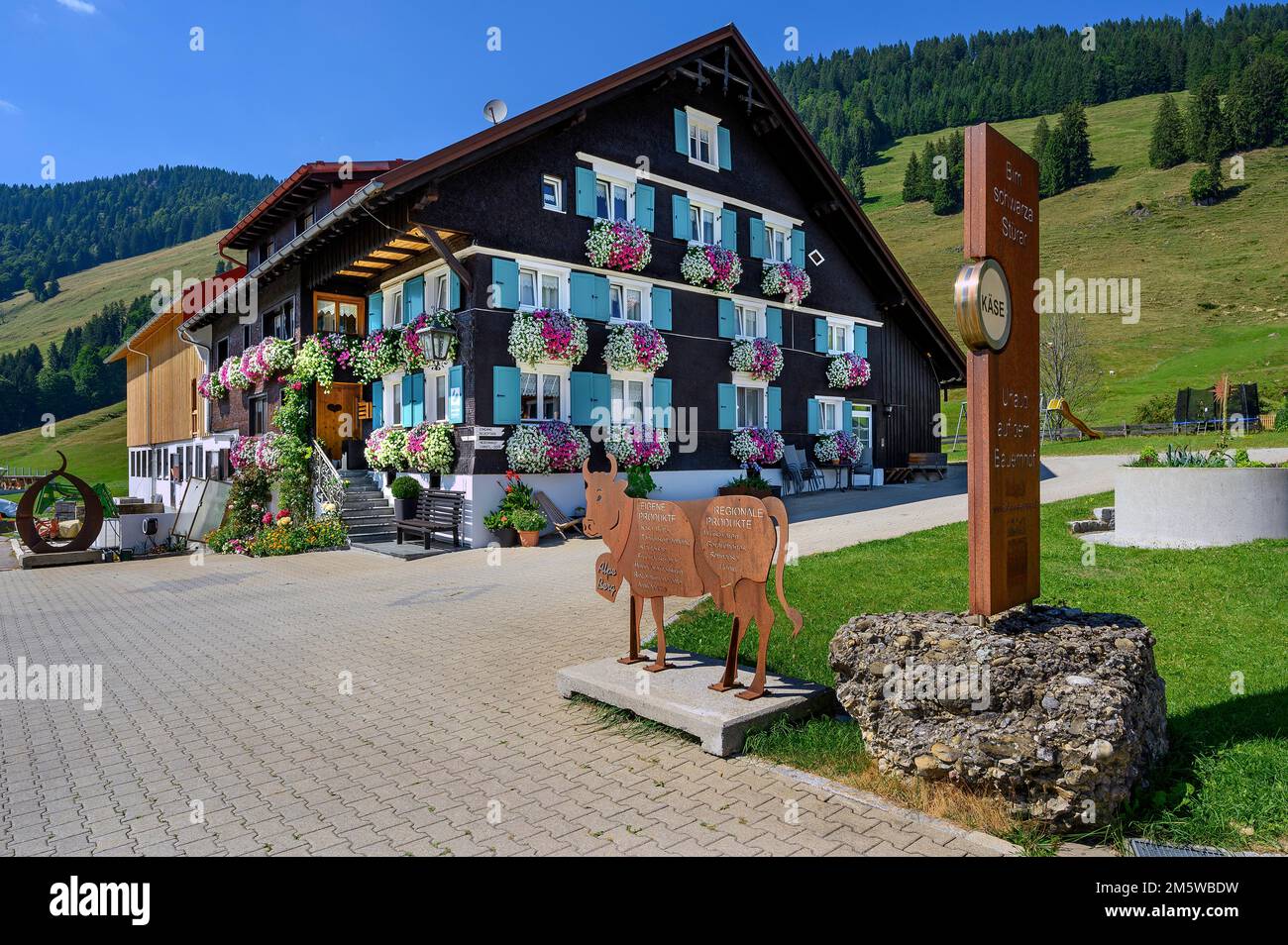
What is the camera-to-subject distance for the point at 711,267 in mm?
22141

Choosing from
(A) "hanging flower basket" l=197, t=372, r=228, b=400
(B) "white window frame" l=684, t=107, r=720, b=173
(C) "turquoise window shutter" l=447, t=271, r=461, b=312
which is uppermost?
(B) "white window frame" l=684, t=107, r=720, b=173

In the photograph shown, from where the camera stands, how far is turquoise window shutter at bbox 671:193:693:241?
71.1 feet

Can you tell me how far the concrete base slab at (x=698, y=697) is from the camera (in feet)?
16.5

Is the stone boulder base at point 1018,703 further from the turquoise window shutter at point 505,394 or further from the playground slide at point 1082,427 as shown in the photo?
the playground slide at point 1082,427

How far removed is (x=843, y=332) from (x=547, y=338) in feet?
44.4

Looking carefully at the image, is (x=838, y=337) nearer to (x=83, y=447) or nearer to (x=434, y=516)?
(x=434, y=516)

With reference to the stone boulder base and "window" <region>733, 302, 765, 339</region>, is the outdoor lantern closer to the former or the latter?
"window" <region>733, 302, 765, 339</region>

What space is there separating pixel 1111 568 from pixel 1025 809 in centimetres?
667

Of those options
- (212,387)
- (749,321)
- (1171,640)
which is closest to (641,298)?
(749,321)

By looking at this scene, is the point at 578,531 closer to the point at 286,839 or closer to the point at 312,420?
the point at 312,420

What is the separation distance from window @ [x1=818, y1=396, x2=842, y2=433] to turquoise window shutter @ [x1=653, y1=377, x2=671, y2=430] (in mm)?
7457

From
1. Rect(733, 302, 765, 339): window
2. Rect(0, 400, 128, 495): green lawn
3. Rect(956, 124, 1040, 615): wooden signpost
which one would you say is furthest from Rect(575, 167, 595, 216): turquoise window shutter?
Rect(0, 400, 128, 495): green lawn

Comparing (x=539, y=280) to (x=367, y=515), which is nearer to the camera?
(x=539, y=280)
